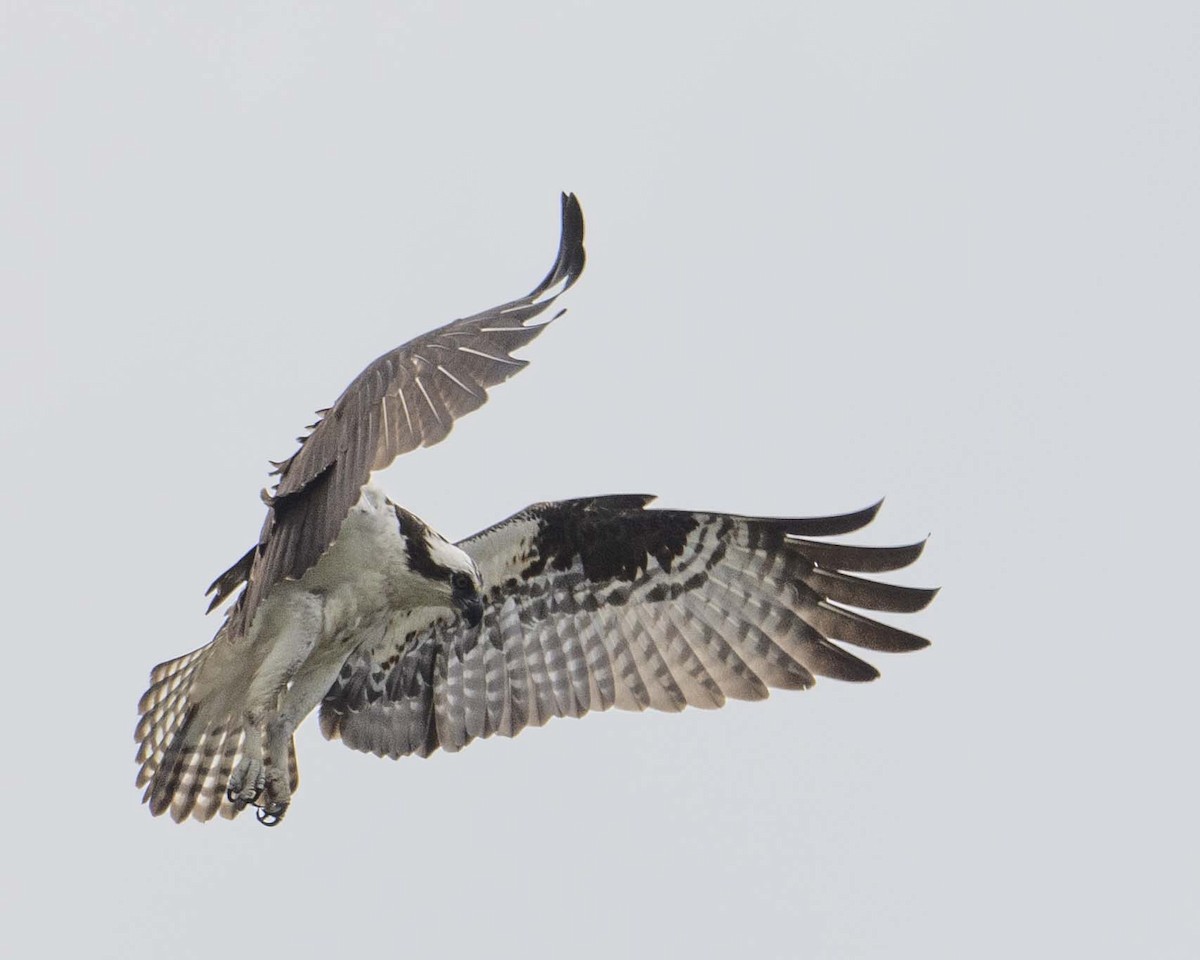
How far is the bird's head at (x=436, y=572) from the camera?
8742 mm

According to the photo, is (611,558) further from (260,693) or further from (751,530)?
(260,693)

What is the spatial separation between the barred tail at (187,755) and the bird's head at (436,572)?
990 mm

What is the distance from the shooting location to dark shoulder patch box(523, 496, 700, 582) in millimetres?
9211

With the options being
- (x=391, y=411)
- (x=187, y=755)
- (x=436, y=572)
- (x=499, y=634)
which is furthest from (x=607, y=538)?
(x=391, y=411)

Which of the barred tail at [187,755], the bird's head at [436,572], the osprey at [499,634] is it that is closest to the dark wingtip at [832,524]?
the osprey at [499,634]

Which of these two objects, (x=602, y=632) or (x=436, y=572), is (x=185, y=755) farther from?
(x=602, y=632)

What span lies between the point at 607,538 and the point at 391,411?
2.56 meters

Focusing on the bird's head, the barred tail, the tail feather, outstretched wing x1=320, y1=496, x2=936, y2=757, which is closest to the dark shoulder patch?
outstretched wing x1=320, y1=496, x2=936, y2=757

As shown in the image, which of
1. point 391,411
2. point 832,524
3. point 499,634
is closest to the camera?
point 391,411

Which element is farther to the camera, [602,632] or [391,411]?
[602,632]

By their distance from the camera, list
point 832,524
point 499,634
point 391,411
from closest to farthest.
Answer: point 391,411 → point 832,524 → point 499,634

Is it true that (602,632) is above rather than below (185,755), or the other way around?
above

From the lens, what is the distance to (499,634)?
9555mm

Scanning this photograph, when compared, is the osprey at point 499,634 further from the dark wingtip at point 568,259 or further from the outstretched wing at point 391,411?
the dark wingtip at point 568,259
